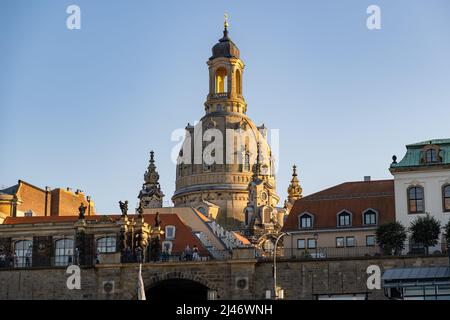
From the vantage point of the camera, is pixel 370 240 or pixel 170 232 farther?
pixel 170 232

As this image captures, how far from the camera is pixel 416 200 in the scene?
61625 millimetres

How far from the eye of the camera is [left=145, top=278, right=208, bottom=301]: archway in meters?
64.1

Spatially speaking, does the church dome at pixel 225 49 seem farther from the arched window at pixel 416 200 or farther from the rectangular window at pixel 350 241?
the arched window at pixel 416 200

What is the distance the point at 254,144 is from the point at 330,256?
203 ft

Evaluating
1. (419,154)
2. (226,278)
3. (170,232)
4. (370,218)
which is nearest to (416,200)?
(419,154)

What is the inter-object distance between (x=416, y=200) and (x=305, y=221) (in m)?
9.72

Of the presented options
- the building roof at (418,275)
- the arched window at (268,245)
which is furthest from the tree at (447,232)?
the arched window at (268,245)

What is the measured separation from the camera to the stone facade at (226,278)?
58.9 meters

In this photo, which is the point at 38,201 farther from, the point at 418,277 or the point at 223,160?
the point at 418,277

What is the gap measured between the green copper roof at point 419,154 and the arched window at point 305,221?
8467 mm

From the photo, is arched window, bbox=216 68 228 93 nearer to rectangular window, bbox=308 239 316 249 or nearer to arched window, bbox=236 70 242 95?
arched window, bbox=236 70 242 95

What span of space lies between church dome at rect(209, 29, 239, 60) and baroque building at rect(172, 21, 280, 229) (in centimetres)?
309

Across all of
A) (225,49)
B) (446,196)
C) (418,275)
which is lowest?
(418,275)
